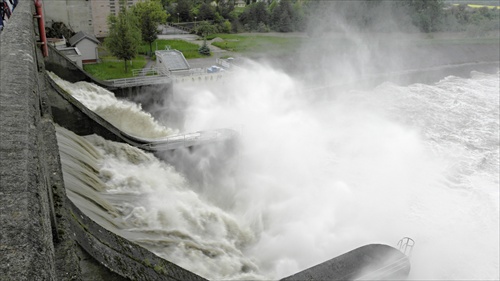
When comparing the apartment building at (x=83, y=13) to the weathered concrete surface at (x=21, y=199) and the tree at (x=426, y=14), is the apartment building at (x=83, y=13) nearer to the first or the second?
the weathered concrete surface at (x=21, y=199)

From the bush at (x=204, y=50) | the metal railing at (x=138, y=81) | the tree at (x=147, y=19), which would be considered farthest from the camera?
the bush at (x=204, y=50)

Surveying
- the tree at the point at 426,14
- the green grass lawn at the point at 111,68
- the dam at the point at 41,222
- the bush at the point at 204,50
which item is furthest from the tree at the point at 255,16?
the dam at the point at 41,222

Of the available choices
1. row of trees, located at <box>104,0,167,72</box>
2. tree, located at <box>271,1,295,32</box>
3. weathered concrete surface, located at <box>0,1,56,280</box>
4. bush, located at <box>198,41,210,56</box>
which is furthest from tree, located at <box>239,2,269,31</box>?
weathered concrete surface, located at <box>0,1,56,280</box>

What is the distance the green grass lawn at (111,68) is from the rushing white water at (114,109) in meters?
7.27

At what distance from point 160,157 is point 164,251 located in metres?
4.22

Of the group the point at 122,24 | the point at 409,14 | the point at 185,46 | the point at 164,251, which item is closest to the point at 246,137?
the point at 164,251

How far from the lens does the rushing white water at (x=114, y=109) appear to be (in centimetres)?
1201

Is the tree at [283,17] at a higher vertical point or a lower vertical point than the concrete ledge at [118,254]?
higher

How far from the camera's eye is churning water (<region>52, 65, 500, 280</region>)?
23.8ft

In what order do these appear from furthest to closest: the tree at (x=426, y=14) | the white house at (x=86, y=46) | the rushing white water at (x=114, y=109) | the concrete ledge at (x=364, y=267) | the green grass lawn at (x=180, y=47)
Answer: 1. the tree at (x=426, y=14)
2. the green grass lawn at (x=180, y=47)
3. the white house at (x=86, y=46)
4. the rushing white water at (x=114, y=109)
5. the concrete ledge at (x=364, y=267)

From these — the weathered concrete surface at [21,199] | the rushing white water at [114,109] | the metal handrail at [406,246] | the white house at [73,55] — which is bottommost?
the metal handrail at [406,246]

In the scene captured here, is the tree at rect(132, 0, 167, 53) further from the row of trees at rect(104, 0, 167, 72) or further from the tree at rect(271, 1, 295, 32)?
the tree at rect(271, 1, 295, 32)

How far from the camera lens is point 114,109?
12.6 m

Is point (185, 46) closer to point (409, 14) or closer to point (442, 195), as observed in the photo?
point (442, 195)
